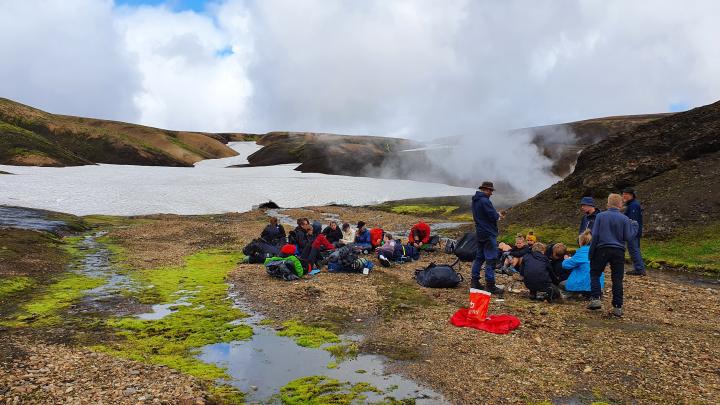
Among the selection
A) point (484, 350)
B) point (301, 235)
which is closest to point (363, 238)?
point (301, 235)

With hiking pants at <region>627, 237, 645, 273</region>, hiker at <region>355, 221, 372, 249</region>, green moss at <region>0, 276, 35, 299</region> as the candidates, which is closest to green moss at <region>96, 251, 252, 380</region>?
green moss at <region>0, 276, 35, 299</region>

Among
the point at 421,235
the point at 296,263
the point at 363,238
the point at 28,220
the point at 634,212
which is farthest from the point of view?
the point at 28,220

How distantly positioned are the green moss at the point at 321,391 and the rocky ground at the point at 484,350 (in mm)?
1233

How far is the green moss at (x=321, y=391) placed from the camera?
26.6 feet

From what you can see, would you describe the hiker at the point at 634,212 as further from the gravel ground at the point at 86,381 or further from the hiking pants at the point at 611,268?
the gravel ground at the point at 86,381

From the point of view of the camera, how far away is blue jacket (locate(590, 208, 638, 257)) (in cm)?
1158

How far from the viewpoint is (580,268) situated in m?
13.9

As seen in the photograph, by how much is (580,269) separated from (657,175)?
65.3 feet

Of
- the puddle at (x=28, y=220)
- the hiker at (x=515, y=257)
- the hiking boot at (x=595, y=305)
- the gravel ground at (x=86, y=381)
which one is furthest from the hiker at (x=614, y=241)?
the puddle at (x=28, y=220)

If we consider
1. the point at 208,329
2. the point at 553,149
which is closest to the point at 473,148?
the point at 553,149

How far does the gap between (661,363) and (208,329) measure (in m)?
10.7

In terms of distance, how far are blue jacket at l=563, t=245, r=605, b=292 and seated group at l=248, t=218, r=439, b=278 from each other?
8.20m

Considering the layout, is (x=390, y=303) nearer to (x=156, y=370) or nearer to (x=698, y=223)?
(x=156, y=370)

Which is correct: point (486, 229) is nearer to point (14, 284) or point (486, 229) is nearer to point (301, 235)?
point (301, 235)
